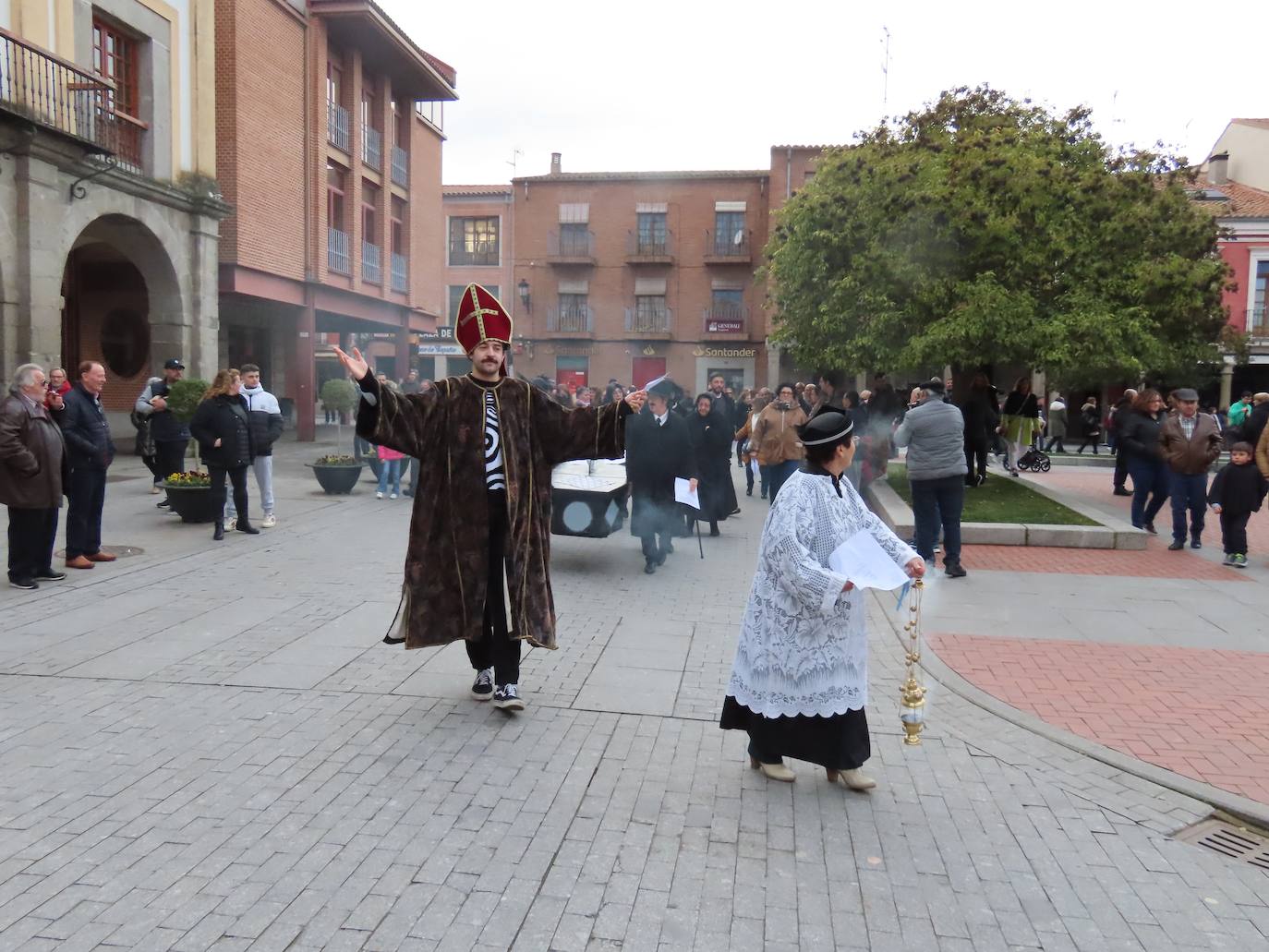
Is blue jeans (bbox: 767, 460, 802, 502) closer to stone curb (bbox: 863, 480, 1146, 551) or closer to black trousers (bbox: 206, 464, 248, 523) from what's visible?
stone curb (bbox: 863, 480, 1146, 551)

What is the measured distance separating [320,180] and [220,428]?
14.6 metres

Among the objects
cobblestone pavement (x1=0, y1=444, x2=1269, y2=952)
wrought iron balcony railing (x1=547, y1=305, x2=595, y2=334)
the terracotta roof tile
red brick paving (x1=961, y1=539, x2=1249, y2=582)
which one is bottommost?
cobblestone pavement (x1=0, y1=444, x2=1269, y2=952)

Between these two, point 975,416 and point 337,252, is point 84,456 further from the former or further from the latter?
point 337,252

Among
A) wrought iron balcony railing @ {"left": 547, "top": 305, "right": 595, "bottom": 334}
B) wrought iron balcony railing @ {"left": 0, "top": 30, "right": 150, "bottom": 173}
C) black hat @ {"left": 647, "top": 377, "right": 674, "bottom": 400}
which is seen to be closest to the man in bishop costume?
black hat @ {"left": 647, "top": 377, "right": 674, "bottom": 400}

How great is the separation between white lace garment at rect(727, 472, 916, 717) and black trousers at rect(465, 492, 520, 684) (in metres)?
1.41

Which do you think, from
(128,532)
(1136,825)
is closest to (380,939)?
(1136,825)

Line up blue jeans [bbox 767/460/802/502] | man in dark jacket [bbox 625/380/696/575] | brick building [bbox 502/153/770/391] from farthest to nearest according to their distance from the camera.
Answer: brick building [bbox 502/153/770/391], blue jeans [bbox 767/460/802/502], man in dark jacket [bbox 625/380/696/575]

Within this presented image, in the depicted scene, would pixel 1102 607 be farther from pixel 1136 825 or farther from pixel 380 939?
pixel 380 939

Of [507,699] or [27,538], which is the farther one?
[27,538]

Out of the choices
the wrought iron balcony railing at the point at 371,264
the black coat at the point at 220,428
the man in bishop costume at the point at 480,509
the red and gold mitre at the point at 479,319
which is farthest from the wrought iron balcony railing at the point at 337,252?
the man in bishop costume at the point at 480,509

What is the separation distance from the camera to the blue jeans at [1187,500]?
1047 centimetres

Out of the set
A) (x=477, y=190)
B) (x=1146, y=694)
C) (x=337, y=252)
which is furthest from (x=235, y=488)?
(x=477, y=190)

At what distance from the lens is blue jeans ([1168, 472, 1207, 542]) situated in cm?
1047

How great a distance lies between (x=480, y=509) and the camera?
A: 16.1ft
